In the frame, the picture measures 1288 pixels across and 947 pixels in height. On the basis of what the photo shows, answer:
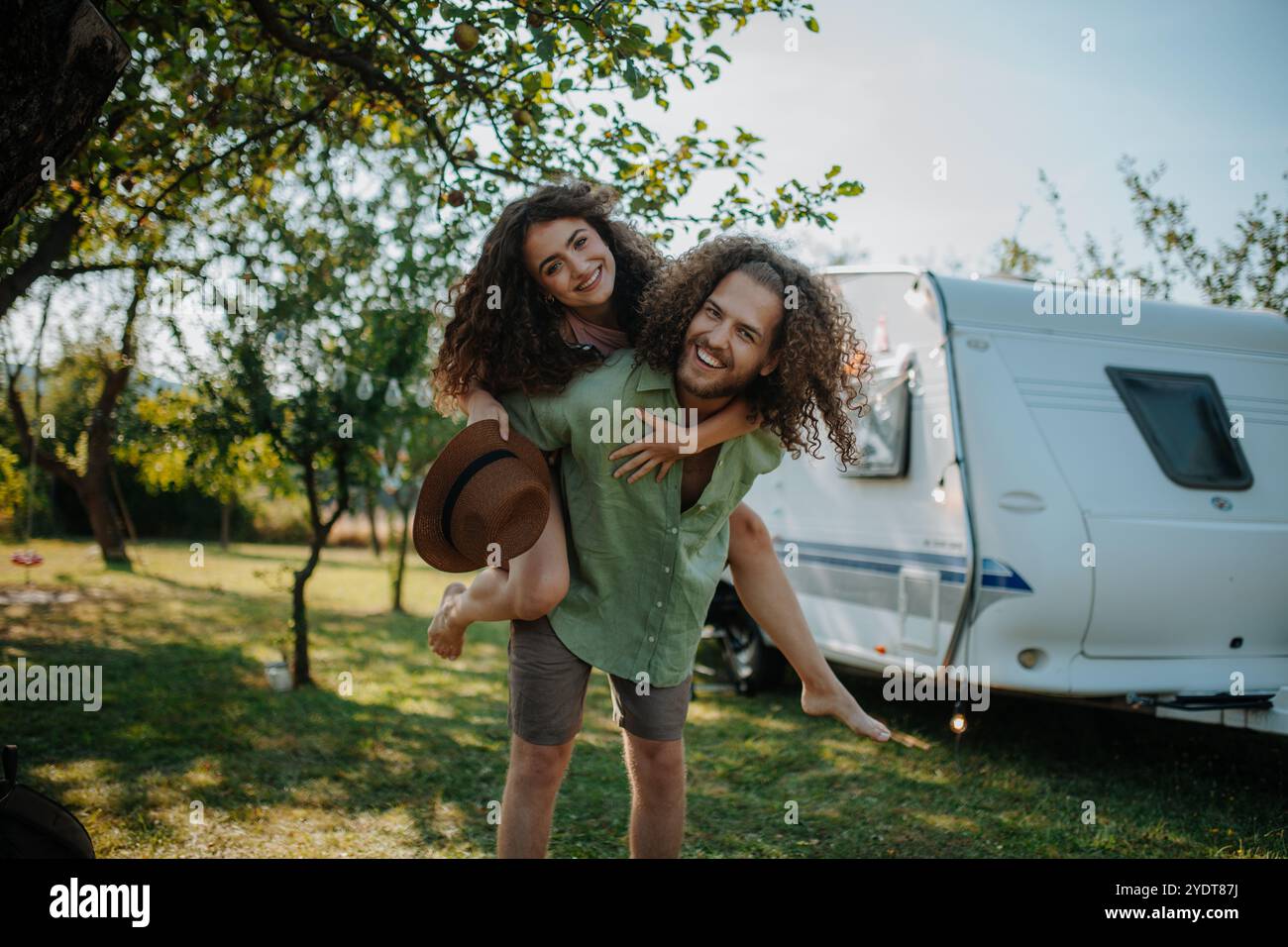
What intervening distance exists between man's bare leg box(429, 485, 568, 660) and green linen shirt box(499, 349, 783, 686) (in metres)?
0.08

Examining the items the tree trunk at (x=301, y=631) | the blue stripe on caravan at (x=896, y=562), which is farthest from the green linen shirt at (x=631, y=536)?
the tree trunk at (x=301, y=631)

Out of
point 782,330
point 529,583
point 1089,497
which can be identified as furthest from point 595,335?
point 1089,497

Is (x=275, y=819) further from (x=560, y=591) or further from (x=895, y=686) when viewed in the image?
(x=895, y=686)

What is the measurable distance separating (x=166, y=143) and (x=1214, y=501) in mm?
5560

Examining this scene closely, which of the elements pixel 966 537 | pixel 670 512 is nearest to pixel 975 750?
pixel 966 537

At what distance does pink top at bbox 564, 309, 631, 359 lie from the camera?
2.64m

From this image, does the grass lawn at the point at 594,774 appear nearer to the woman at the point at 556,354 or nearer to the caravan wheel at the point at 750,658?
the caravan wheel at the point at 750,658

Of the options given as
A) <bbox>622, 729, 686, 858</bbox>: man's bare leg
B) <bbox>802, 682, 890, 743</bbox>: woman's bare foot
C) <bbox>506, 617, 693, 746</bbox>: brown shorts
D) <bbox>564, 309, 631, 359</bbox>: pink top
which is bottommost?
<bbox>622, 729, 686, 858</bbox>: man's bare leg

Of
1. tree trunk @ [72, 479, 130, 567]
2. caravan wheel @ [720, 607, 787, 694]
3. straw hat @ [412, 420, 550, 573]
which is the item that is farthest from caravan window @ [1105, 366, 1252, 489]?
tree trunk @ [72, 479, 130, 567]

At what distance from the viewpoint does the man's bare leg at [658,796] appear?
2541 mm

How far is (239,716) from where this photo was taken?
6.09 meters

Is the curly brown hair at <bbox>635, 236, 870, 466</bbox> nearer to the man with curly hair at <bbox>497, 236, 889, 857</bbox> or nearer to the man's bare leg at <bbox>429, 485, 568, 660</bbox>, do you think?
the man with curly hair at <bbox>497, 236, 889, 857</bbox>

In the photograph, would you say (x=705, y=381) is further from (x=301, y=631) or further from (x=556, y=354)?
(x=301, y=631)
